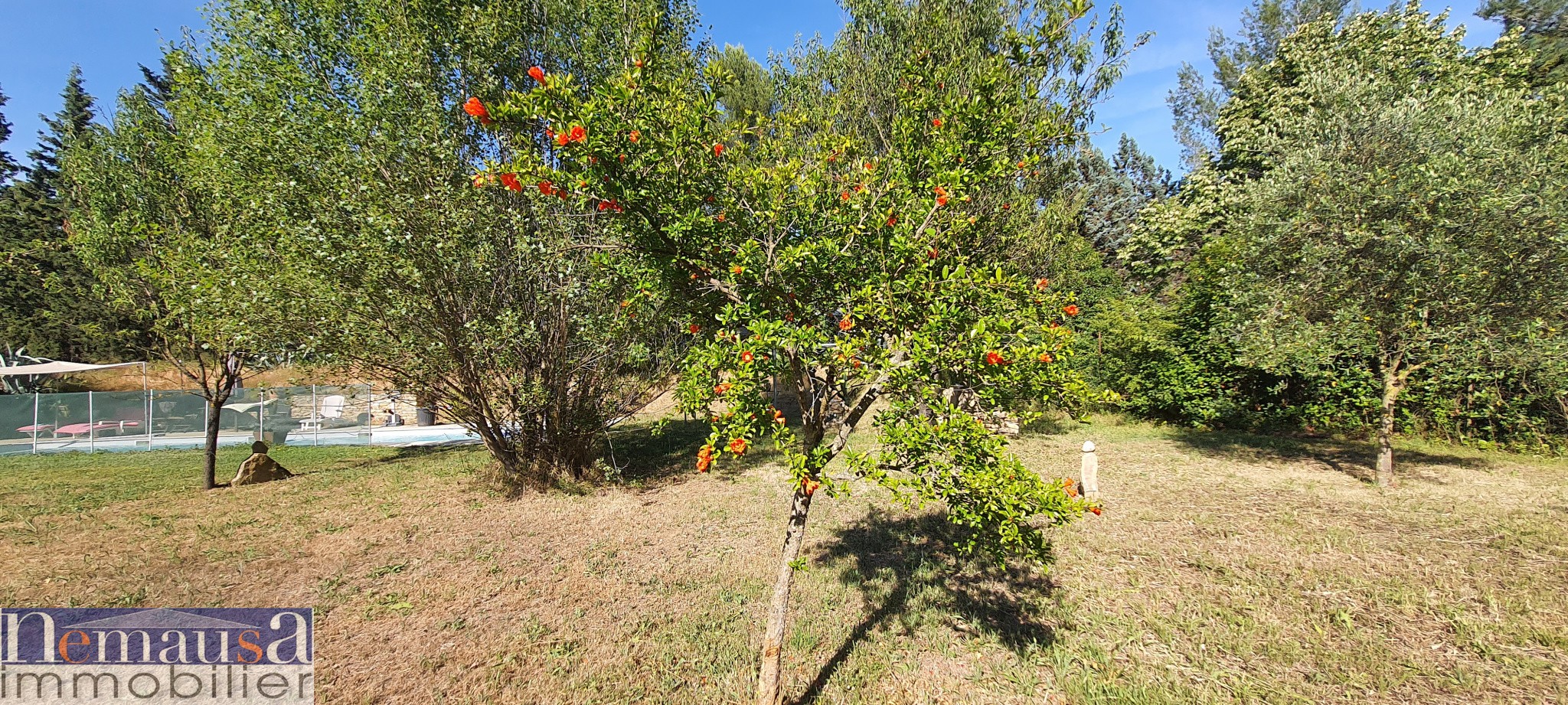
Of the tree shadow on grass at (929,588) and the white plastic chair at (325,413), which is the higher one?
the white plastic chair at (325,413)

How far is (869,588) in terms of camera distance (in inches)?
222

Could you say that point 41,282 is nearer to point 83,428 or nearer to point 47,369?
point 47,369

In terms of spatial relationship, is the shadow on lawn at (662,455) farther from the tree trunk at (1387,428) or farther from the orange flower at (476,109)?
the tree trunk at (1387,428)

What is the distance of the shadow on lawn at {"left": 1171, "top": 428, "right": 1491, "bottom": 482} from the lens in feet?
33.3

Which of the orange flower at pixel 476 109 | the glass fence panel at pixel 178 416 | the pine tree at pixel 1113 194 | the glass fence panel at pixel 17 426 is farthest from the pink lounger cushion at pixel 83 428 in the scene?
the pine tree at pixel 1113 194

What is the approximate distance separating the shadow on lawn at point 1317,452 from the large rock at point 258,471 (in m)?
17.9

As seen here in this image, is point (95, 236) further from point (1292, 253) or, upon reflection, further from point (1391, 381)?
point (1391, 381)

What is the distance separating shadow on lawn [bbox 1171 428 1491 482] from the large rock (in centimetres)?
1787

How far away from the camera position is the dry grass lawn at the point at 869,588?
4133mm

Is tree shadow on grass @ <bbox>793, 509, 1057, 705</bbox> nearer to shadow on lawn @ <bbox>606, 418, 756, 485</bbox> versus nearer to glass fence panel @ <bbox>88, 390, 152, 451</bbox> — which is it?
shadow on lawn @ <bbox>606, 418, 756, 485</bbox>

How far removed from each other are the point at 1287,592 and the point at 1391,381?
588 cm


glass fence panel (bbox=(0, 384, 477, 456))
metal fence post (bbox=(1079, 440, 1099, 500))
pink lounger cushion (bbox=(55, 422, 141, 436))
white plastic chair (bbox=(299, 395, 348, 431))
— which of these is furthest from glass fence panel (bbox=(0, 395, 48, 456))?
metal fence post (bbox=(1079, 440, 1099, 500))

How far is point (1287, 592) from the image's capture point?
5375mm
